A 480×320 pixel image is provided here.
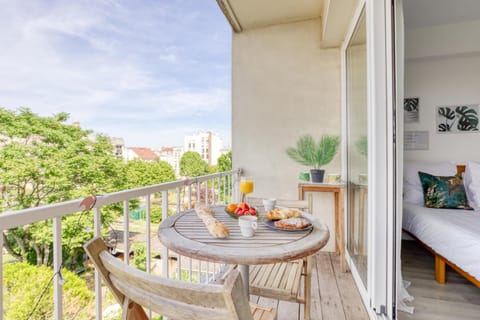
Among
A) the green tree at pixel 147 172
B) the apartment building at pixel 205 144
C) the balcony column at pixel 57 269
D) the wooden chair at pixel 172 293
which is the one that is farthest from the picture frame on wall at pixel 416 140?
the green tree at pixel 147 172

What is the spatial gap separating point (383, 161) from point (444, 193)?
5.26ft

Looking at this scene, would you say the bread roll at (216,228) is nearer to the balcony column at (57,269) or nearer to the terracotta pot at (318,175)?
the balcony column at (57,269)

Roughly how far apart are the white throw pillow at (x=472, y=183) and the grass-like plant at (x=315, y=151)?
1376mm

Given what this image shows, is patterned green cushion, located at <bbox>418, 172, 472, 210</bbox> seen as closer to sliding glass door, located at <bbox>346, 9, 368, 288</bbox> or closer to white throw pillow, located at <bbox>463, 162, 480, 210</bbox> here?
white throw pillow, located at <bbox>463, 162, 480, 210</bbox>

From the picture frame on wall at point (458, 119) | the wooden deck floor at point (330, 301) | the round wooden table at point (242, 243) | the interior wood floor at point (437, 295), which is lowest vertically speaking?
the wooden deck floor at point (330, 301)

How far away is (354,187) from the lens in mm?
2170

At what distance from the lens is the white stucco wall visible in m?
2.75

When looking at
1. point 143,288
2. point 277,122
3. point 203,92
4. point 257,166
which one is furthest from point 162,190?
point 203,92

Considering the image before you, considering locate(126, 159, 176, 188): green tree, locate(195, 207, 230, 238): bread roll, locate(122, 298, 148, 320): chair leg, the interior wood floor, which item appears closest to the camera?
locate(122, 298, 148, 320): chair leg

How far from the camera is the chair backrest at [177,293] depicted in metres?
0.36

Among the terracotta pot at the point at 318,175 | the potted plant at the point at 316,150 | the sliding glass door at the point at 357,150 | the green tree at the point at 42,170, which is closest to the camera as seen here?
the sliding glass door at the point at 357,150

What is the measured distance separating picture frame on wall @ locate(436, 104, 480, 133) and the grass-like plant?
4.43 ft

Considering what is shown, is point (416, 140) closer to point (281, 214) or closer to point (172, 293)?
point (281, 214)

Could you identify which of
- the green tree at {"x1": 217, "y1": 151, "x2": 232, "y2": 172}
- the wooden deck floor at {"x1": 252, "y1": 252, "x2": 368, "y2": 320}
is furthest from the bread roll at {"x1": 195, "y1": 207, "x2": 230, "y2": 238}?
the green tree at {"x1": 217, "y1": 151, "x2": 232, "y2": 172}
